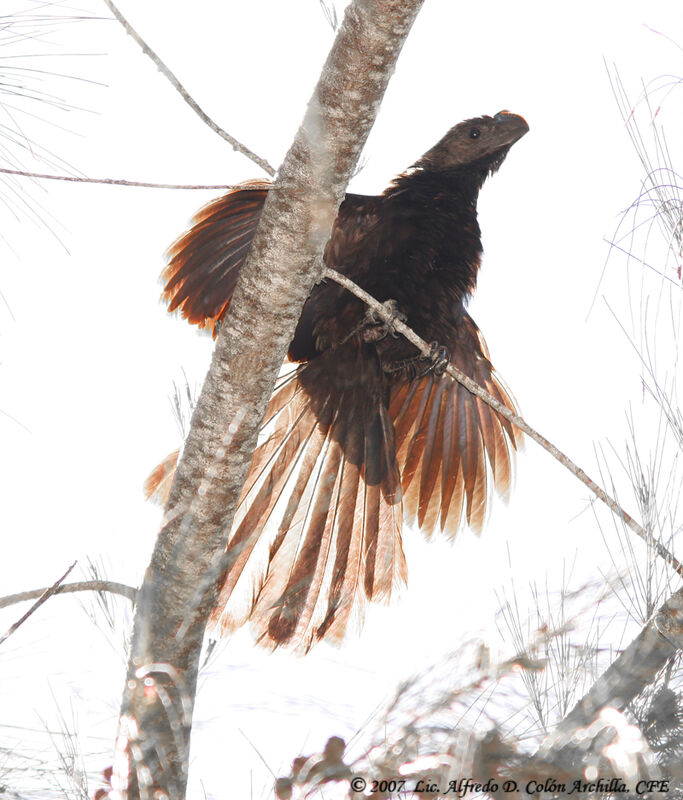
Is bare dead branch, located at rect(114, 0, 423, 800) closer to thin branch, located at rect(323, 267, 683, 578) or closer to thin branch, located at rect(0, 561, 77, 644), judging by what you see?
thin branch, located at rect(323, 267, 683, 578)

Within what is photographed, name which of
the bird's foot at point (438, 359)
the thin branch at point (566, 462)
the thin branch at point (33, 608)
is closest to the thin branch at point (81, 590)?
the thin branch at point (33, 608)

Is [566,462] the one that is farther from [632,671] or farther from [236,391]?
[236,391]

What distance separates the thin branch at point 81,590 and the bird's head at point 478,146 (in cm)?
146

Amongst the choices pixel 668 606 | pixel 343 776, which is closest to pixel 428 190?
pixel 668 606

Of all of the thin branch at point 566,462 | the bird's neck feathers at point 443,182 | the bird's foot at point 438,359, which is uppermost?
the bird's neck feathers at point 443,182

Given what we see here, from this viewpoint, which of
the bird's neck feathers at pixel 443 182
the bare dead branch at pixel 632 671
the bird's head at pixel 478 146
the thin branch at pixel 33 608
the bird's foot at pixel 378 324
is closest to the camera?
the bare dead branch at pixel 632 671

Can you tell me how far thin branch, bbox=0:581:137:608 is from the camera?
4.09 ft

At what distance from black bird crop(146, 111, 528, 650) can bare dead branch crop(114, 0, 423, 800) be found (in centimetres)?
39

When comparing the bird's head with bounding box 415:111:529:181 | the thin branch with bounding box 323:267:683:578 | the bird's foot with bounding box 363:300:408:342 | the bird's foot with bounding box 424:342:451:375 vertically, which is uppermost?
the bird's head with bounding box 415:111:529:181

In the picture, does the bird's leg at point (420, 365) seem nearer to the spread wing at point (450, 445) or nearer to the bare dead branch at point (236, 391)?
the spread wing at point (450, 445)

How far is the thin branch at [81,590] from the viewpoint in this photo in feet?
4.09

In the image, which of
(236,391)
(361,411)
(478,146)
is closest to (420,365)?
(361,411)

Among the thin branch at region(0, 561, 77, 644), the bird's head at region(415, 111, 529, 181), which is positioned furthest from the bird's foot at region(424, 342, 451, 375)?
the thin branch at region(0, 561, 77, 644)

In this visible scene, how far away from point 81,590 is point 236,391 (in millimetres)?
447
